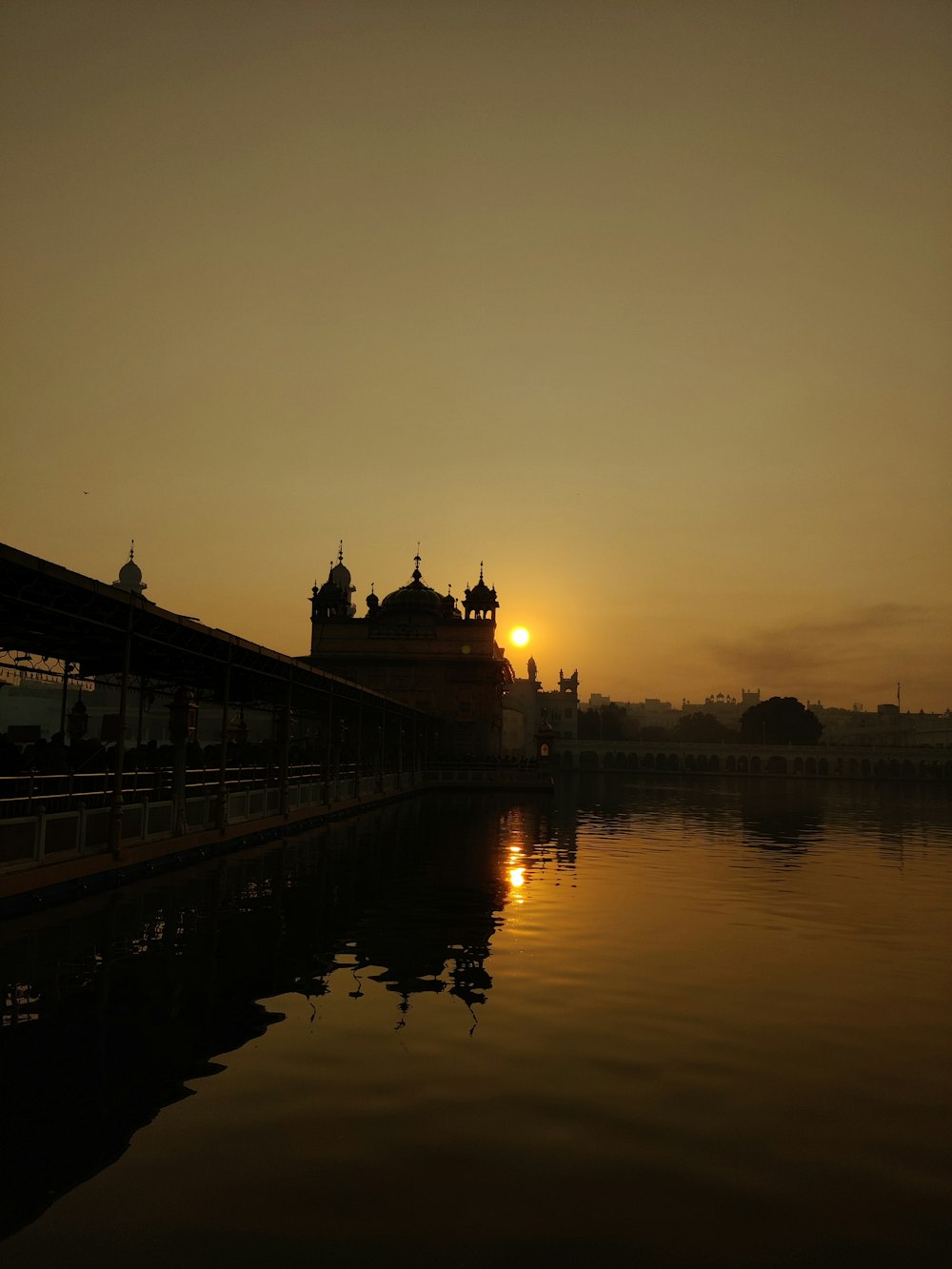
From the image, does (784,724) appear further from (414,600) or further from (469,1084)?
(469,1084)

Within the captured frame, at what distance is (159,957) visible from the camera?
39.4 ft

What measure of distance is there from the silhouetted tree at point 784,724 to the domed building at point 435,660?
78.3 m

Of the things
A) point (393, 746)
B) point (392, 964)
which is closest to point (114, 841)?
point (392, 964)

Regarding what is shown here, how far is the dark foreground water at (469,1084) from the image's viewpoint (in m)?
5.48

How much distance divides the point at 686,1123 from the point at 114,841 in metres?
13.2

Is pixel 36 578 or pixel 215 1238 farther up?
pixel 36 578

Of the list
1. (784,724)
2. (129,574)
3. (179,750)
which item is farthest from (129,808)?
(784,724)

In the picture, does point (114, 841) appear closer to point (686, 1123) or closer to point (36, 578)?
point (36, 578)

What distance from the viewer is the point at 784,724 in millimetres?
152125

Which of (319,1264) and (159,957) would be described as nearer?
(319,1264)

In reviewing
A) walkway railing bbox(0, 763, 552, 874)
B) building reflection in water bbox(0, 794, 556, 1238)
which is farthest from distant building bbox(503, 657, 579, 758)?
building reflection in water bbox(0, 794, 556, 1238)

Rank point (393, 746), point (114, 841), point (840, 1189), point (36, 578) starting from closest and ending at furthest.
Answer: point (840, 1189), point (36, 578), point (114, 841), point (393, 746)

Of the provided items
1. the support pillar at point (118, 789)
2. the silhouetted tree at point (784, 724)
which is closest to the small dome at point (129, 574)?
the silhouetted tree at point (784, 724)

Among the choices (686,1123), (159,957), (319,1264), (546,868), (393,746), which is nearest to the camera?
(319,1264)
